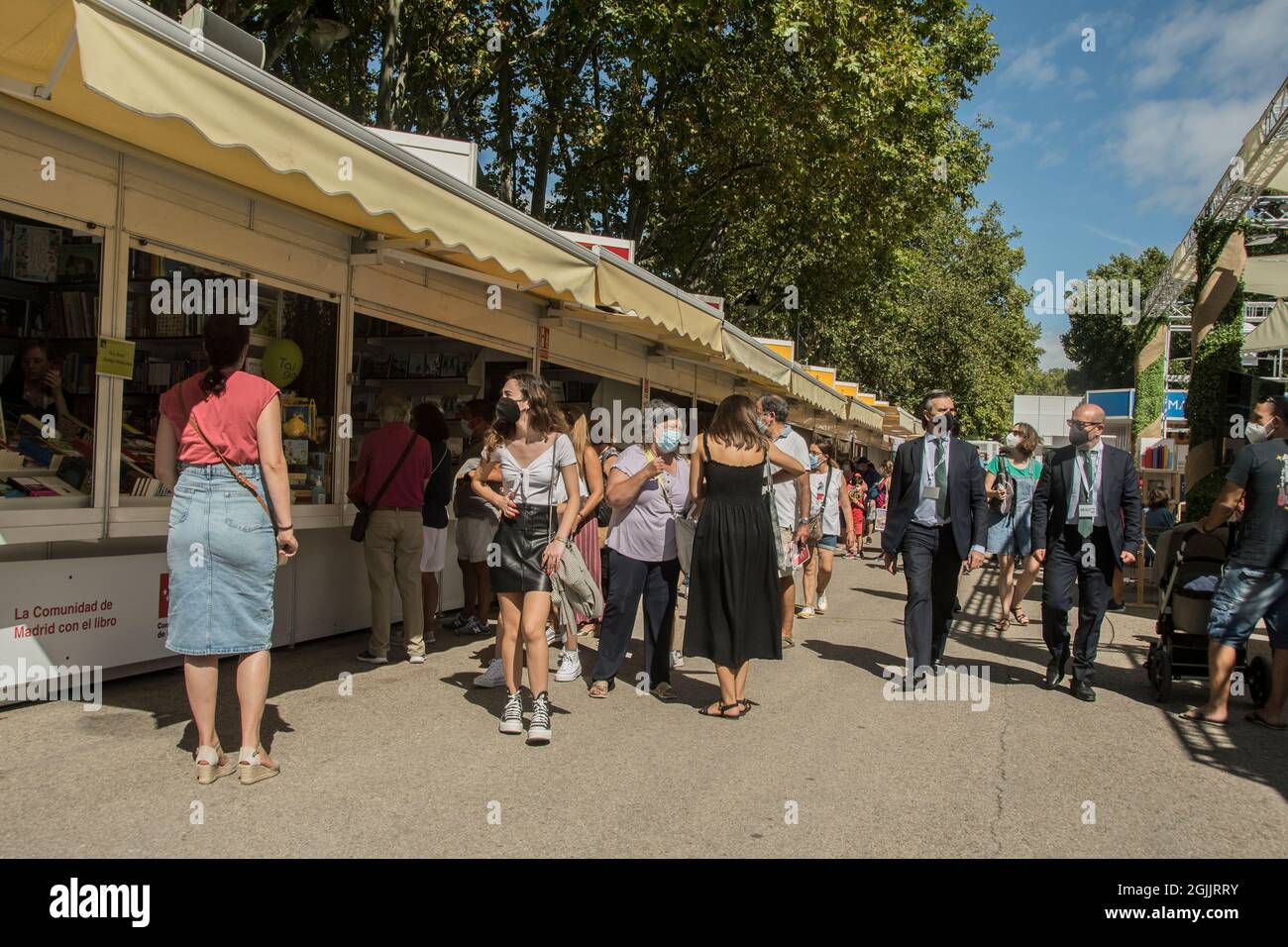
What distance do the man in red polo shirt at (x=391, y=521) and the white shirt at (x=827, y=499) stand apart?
465 centimetres

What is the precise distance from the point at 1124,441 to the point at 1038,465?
18397mm

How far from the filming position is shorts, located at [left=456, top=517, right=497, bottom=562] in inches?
322

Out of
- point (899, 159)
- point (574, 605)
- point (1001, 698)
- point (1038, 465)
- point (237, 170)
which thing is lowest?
point (1001, 698)

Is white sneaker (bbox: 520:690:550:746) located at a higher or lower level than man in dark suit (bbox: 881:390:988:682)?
lower

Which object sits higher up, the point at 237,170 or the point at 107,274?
the point at 237,170

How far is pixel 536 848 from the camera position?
3.72 metres

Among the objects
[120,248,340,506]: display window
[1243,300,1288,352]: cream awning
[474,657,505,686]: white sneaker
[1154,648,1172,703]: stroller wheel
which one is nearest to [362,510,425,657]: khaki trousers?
[120,248,340,506]: display window

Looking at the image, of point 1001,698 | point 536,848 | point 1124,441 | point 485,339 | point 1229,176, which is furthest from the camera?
point 1124,441

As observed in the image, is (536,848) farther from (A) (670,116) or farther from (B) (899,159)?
(B) (899,159)

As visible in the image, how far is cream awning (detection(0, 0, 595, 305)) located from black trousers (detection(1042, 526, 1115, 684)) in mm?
4123

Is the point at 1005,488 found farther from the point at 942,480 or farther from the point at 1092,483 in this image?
the point at 942,480

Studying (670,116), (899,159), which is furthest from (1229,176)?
(670,116)

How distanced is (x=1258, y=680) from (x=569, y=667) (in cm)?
448

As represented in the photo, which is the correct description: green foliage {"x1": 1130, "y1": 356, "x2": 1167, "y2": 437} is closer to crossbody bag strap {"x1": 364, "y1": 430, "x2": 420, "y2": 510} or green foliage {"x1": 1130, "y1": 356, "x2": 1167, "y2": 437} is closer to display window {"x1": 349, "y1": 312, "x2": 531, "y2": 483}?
display window {"x1": 349, "y1": 312, "x2": 531, "y2": 483}
